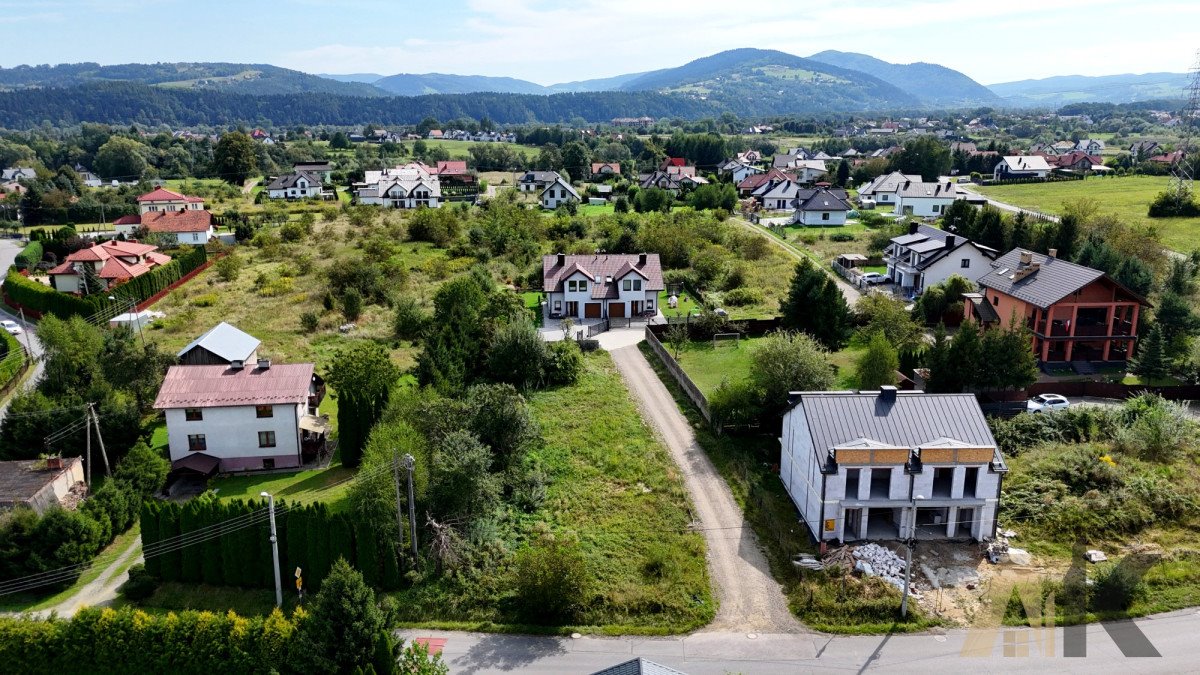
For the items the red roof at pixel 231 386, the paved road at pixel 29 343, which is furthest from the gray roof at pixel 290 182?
the red roof at pixel 231 386

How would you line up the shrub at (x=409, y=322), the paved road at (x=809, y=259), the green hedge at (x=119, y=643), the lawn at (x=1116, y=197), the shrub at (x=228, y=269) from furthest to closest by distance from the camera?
the lawn at (x=1116, y=197)
the shrub at (x=228, y=269)
the paved road at (x=809, y=259)
the shrub at (x=409, y=322)
the green hedge at (x=119, y=643)

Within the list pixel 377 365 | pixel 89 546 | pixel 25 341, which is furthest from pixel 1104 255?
pixel 25 341

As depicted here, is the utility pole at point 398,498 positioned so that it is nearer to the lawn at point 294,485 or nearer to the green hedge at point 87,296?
the lawn at point 294,485

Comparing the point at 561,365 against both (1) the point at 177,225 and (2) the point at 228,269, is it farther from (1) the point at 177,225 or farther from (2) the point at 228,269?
(1) the point at 177,225

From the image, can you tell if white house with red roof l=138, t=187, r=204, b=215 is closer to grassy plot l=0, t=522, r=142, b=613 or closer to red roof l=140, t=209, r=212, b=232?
→ red roof l=140, t=209, r=212, b=232

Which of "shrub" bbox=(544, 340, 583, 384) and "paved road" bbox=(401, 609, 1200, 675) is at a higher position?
"shrub" bbox=(544, 340, 583, 384)

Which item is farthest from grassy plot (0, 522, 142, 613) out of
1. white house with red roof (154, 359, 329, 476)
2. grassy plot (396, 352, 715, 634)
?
grassy plot (396, 352, 715, 634)

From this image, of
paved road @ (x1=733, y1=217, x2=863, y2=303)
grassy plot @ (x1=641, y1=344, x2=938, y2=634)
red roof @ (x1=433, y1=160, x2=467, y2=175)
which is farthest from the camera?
red roof @ (x1=433, y1=160, x2=467, y2=175)
